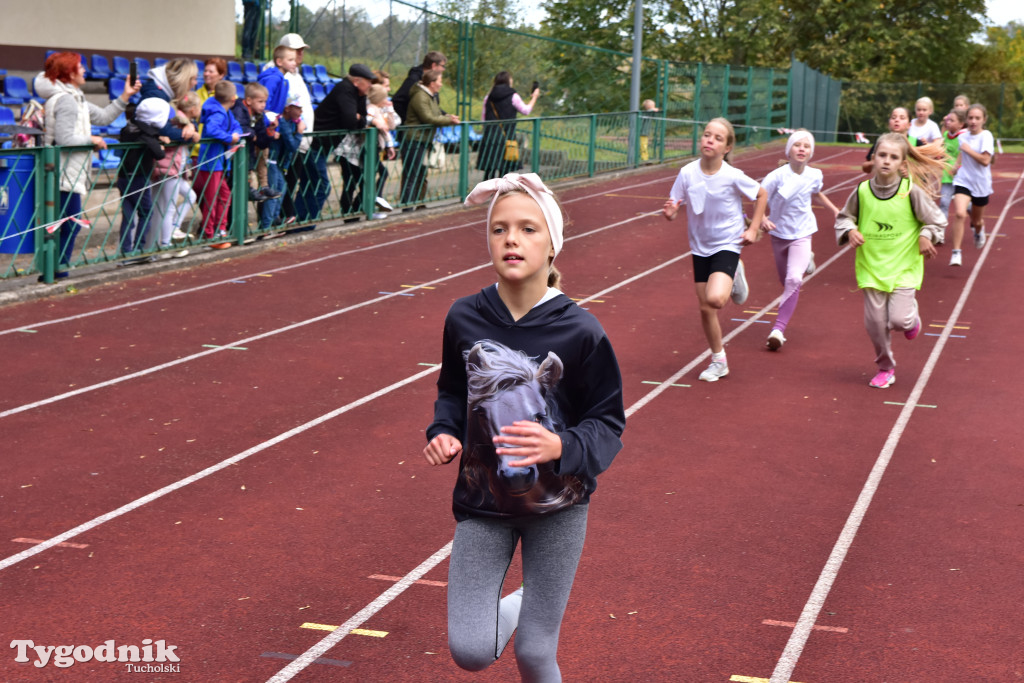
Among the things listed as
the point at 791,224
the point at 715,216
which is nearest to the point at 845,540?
the point at 715,216

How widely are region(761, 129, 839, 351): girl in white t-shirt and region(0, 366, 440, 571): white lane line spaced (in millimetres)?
3066

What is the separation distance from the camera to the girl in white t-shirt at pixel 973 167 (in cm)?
1491

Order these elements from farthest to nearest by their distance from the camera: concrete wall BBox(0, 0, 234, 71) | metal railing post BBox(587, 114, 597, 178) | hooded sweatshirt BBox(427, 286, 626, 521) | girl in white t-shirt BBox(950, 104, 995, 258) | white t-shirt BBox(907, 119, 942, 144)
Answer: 1. metal railing post BBox(587, 114, 597, 178)
2. concrete wall BBox(0, 0, 234, 71)
3. white t-shirt BBox(907, 119, 942, 144)
4. girl in white t-shirt BBox(950, 104, 995, 258)
5. hooded sweatshirt BBox(427, 286, 626, 521)

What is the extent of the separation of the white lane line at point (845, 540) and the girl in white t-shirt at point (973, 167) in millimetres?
5060

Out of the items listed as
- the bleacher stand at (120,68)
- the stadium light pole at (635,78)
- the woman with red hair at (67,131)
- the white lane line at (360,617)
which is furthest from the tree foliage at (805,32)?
the white lane line at (360,617)

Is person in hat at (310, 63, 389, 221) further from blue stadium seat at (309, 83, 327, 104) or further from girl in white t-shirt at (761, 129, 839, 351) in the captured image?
blue stadium seat at (309, 83, 327, 104)

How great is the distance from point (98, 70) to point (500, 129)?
21.5 ft

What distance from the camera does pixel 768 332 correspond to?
10789 mm

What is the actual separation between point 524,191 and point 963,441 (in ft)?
16.4

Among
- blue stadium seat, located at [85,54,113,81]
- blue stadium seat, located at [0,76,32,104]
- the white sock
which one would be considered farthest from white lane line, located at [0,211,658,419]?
blue stadium seat, located at [85,54,113,81]

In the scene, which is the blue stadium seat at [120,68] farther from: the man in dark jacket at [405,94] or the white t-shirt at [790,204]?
the white t-shirt at [790,204]

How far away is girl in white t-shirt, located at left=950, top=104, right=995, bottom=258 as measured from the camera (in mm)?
14914

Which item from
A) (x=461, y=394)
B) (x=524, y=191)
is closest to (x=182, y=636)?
(x=461, y=394)

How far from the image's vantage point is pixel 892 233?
28.1 ft
